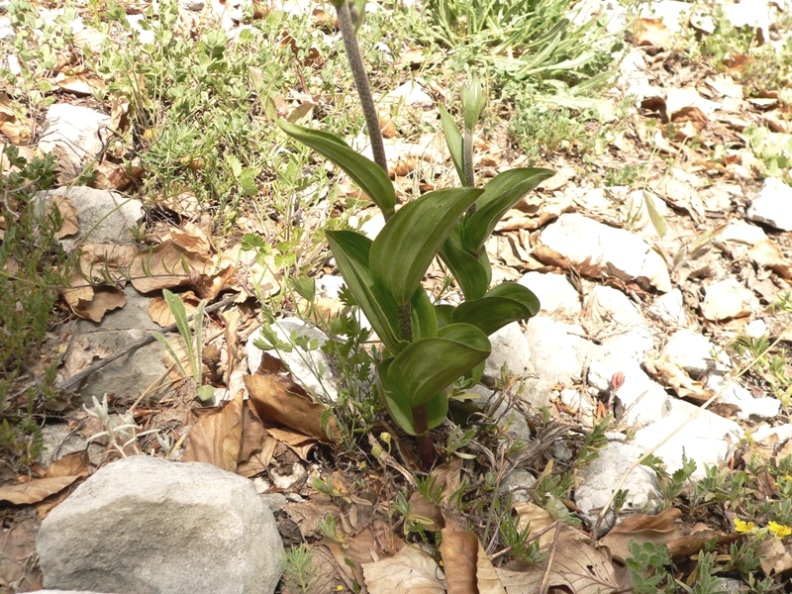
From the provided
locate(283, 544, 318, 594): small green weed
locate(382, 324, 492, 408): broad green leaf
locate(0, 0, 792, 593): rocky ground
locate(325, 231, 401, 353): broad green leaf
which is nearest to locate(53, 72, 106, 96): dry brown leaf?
locate(0, 0, 792, 593): rocky ground

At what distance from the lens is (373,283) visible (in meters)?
1.61

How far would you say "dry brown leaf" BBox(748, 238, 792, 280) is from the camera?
274 cm

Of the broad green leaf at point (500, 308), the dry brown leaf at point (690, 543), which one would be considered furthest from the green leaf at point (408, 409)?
the dry brown leaf at point (690, 543)

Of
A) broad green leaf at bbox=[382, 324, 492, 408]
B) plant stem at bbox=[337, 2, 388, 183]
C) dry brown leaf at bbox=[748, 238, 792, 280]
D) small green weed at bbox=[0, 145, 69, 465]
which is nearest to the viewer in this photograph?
plant stem at bbox=[337, 2, 388, 183]

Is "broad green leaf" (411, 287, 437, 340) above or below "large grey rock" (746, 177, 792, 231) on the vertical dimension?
above

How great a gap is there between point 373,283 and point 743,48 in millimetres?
3120

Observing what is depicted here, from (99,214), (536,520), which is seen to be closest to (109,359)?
(99,214)

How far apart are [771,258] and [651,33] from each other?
1.64 metres

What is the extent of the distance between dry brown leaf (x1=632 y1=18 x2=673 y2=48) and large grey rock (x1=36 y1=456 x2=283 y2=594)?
331cm

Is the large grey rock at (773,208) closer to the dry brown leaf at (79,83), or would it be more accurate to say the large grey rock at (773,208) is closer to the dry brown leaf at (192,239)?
the dry brown leaf at (192,239)

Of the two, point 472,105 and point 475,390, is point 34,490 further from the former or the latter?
point 472,105

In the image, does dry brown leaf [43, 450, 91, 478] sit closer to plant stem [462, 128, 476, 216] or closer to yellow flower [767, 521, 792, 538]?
plant stem [462, 128, 476, 216]

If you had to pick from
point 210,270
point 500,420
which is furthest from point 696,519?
point 210,270

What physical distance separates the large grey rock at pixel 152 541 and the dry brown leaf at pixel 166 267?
2.64ft
